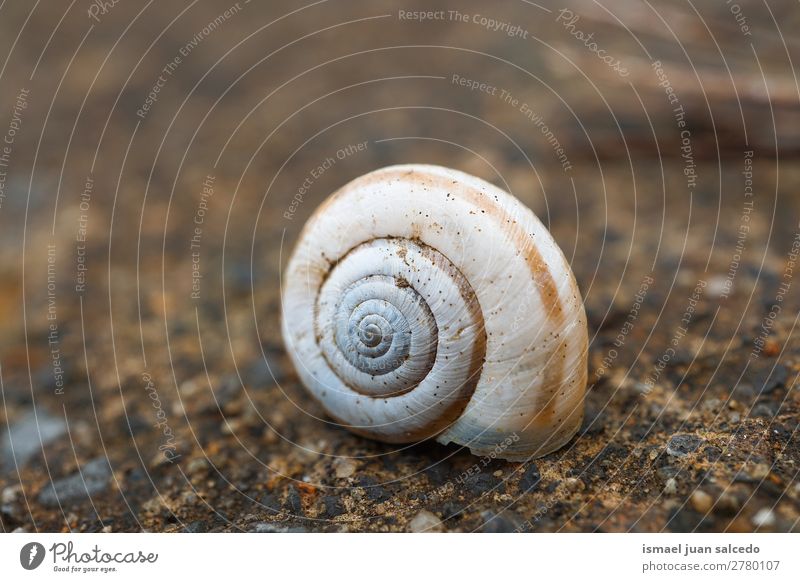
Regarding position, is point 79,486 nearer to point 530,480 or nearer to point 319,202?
point 530,480

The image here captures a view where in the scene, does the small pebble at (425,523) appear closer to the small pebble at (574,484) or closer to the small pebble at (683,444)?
the small pebble at (574,484)

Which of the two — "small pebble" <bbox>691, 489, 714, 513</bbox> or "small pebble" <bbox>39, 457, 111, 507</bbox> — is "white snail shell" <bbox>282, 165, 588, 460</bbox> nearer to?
"small pebble" <bbox>691, 489, 714, 513</bbox>

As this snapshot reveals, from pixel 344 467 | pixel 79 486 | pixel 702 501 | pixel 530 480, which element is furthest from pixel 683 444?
pixel 79 486

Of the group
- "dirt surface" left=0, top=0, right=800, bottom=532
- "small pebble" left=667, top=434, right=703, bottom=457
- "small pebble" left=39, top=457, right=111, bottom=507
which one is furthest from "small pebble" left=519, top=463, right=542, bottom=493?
"small pebble" left=39, top=457, right=111, bottom=507

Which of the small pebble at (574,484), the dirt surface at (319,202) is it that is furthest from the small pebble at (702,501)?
the small pebble at (574,484)

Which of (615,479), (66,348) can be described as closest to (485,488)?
(615,479)

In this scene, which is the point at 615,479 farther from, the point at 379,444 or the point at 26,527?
the point at 26,527

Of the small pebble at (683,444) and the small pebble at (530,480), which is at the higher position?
the small pebble at (683,444)
